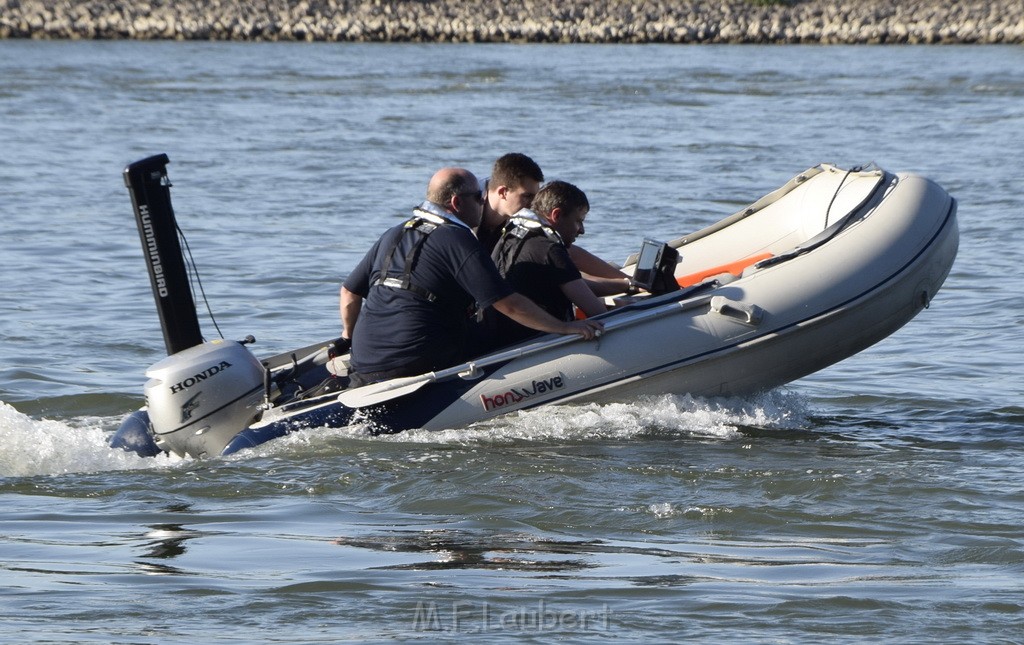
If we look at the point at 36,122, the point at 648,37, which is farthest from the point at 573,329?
the point at 648,37

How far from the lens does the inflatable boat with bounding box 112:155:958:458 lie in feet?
18.7

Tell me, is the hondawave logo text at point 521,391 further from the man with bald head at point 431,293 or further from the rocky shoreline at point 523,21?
the rocky shoreline at point 523,21

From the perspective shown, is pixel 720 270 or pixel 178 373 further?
pixel 720 270

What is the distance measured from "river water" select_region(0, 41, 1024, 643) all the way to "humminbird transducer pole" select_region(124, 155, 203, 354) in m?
0.53

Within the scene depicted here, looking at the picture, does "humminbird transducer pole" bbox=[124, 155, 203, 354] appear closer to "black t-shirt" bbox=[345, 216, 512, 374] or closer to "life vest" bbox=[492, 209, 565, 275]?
"black t-shirt" bbox=[345, 216, 512, 374]

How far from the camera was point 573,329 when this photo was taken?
19.1 ft

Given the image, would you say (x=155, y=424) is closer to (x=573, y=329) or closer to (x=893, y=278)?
(x=573, y=329)

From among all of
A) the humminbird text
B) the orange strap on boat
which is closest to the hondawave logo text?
the humminbird text

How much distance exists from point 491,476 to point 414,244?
895mm

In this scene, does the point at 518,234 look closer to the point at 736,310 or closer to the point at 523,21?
the point at 736,310

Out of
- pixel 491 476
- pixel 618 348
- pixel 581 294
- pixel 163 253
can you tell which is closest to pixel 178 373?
pixel 163 253

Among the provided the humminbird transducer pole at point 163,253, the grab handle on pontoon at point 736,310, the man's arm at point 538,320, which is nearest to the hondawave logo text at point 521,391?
the man's arm at point 538,320

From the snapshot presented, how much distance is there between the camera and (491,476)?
5.43 m

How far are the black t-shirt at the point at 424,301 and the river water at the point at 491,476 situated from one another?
315 mm
